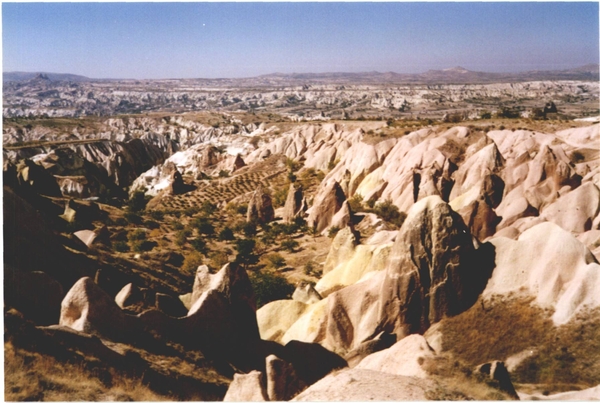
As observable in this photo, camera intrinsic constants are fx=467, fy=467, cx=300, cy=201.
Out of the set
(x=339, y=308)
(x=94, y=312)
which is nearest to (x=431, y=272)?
(x=339, y=308)

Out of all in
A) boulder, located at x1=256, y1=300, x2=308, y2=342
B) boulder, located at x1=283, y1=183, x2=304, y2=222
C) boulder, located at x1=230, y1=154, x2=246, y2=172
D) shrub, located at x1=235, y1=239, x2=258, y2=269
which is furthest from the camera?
boulder, located at x1=230, y1=154, x2=246, y2=172

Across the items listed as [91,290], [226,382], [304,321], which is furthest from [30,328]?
[304,321]

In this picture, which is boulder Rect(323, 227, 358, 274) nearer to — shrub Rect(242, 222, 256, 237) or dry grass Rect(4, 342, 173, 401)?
shrub Rect(242, 222, 256, 237)

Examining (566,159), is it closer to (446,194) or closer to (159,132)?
(446,194)

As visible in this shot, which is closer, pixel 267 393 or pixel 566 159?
pixel 267 393

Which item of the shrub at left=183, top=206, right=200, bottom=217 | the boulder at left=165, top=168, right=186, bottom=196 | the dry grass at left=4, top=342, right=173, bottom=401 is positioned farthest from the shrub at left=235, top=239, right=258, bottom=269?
the boulder at left=165, top=168, right=186, bottom=196
